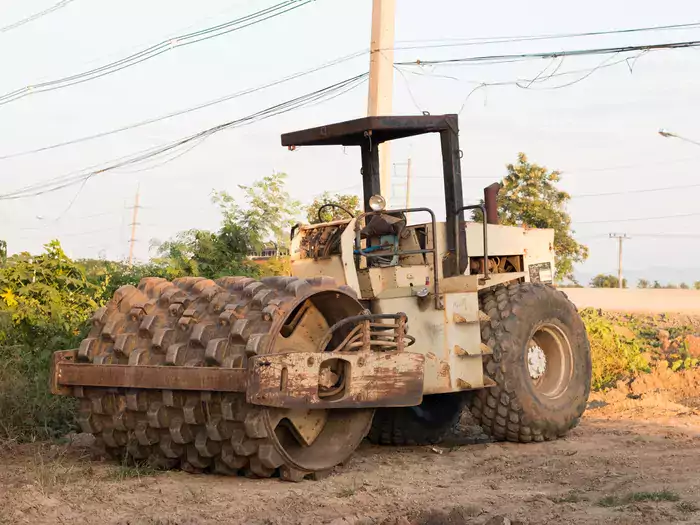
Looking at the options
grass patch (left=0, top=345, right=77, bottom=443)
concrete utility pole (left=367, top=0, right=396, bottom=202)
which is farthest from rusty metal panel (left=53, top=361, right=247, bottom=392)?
concrete utility pole (left=367, top=0, right=396, bottom=202)

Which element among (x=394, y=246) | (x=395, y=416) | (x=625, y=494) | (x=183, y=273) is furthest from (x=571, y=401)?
(x=183, y=273)

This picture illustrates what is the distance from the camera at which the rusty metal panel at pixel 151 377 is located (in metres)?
6.03

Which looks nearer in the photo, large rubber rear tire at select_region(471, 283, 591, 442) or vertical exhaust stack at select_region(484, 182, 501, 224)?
large rubber rear tire at select_region(471, 283, 591, 442)

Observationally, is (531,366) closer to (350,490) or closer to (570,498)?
(570,498)

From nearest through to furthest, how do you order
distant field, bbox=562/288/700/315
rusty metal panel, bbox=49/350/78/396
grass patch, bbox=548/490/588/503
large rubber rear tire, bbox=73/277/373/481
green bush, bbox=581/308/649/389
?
grass patch, bbox=548/490/588/503 < large rubber rear tire, bbox=73/277/373/481 < rusty metal panel, bbox=49/350/78/396 < green bush, bbox=581/308/649/389 < distant field, bbox=562/288/700/315

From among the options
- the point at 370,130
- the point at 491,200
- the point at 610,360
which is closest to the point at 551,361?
the point at 491,200

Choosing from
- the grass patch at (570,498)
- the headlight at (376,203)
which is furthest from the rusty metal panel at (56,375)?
the grass patch at (570,498)

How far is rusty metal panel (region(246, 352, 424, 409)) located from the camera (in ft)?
19.4

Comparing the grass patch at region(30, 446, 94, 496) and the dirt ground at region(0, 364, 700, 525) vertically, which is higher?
the grass patch at region(30, 446, 94, 496)

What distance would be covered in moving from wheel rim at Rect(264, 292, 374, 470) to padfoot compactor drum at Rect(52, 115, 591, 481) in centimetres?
1

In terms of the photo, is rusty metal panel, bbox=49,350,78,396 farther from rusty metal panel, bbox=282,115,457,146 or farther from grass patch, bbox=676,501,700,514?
grass patch, bbox=676,501,700,514

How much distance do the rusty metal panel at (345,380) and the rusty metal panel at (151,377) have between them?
6.5 inches

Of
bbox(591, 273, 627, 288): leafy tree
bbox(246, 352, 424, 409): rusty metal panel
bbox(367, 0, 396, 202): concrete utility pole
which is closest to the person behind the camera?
bbox(246, 352, 424, 409): rusty metal panel

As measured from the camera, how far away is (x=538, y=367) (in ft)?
28.5
